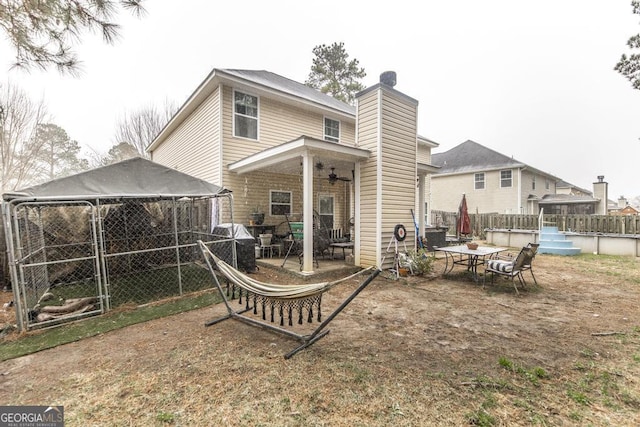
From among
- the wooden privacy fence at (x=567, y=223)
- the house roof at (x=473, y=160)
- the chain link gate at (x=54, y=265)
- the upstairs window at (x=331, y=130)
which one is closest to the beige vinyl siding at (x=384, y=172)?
the upstairs window at (x=331, y=130)

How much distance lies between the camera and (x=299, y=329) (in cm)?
334

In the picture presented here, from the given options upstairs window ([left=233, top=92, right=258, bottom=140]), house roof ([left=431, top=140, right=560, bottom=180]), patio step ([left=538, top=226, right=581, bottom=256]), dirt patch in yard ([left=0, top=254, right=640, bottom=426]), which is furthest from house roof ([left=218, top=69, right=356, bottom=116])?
house roof ([left=431, top=140, right=560, bottom=180])

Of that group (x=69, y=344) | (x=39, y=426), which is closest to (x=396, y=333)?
(x=39, y=426)

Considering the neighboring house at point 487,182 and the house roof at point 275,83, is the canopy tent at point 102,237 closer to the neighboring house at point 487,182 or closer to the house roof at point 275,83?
the house roof at point 275,83

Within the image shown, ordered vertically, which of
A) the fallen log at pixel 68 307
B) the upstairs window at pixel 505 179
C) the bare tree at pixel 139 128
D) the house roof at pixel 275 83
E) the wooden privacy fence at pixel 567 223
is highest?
the bare tree at pixel 139 128

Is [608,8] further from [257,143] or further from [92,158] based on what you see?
[92,158]

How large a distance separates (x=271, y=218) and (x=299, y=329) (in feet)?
19.2

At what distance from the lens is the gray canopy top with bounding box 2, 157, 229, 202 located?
11.6 feet

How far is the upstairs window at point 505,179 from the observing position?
16844mm

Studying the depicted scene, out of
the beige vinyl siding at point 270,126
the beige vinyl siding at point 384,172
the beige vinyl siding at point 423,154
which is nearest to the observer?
the beige vinyl siding at point 384,172

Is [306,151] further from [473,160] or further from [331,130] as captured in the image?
[473,160]

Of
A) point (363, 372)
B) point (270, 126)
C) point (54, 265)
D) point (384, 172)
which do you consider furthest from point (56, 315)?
point (270, 126)

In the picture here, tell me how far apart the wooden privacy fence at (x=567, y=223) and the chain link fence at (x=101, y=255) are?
35.0ft

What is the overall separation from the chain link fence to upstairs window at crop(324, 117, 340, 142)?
471cm
